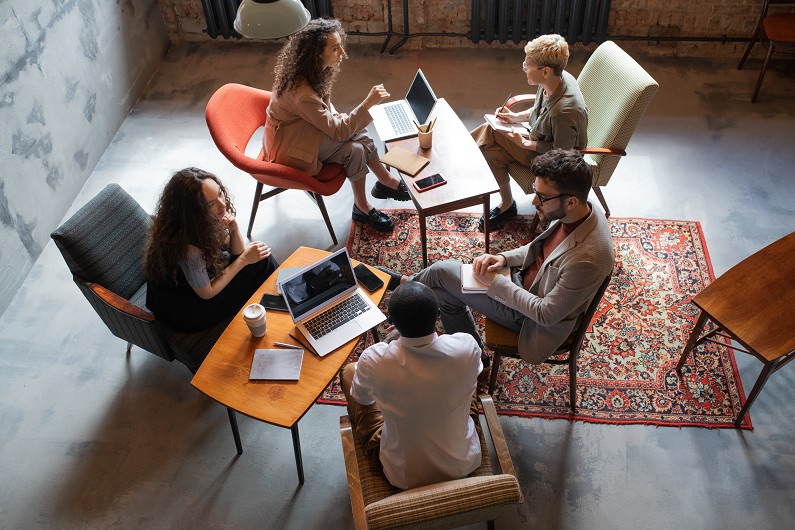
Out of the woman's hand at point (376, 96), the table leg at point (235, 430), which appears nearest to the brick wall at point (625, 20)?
the woman's hand at point (376, 96)

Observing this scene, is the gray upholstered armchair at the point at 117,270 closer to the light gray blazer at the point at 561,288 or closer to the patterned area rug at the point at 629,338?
the patterned area rug at the point at 629,338

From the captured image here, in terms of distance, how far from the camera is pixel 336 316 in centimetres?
303

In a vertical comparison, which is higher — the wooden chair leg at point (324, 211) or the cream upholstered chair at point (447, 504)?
the cream upholstered chair at point (447, 504)

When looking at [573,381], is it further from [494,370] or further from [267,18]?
[267,18]

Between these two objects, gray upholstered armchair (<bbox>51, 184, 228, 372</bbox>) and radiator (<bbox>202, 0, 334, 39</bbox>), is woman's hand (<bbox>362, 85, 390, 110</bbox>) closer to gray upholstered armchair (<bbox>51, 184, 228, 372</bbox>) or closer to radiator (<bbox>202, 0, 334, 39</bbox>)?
gray upholstered armchair (<bbox>51, 184, 228, 372</bbox>)

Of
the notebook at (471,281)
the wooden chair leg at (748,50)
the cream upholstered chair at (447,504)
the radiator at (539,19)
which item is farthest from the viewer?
the radiator at (539,19)

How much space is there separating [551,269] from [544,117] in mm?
1215

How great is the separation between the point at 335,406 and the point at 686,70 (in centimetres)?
419

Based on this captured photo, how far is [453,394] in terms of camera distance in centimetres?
224

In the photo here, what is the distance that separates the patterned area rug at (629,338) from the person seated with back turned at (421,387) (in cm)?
107

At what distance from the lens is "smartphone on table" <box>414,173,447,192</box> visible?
11.8ft

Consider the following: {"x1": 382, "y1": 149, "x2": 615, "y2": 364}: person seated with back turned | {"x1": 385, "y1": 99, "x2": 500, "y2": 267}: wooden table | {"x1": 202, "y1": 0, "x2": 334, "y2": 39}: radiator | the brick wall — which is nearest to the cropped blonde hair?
{"x1": 385, "y1": 99, "x2": 500, "y2": 267}: wooden table

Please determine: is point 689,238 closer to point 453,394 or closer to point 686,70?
point 686,70

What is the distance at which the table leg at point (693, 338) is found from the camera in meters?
3.19
